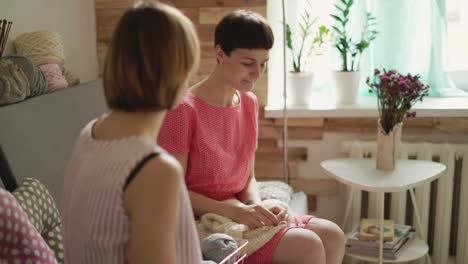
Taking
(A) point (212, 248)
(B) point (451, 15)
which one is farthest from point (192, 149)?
(B) point (451, 15)

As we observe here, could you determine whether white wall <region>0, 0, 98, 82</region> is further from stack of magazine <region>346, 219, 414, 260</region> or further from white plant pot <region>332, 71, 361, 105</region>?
stack of magazine <region>346, 219, 414, 260</region>

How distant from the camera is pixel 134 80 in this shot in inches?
39.9

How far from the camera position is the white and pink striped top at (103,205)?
101cm

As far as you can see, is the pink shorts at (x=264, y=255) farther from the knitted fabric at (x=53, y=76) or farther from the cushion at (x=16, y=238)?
the knitted fabric at (x=53, y=76)

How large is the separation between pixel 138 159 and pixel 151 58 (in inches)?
6.4

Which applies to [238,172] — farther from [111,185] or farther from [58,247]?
[111,185]

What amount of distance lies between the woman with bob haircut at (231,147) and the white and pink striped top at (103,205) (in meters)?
0.73

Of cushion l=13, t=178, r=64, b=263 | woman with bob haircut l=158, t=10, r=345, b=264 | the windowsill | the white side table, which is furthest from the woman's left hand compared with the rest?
the windowsill

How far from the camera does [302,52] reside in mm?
2924

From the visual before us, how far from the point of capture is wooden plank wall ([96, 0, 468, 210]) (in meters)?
2.77

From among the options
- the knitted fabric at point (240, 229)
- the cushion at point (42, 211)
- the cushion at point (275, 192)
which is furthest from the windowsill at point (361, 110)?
the cushion at point (42, 211)

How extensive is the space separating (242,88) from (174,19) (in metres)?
0.96

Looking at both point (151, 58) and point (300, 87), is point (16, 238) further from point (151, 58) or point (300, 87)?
point (300, 87)

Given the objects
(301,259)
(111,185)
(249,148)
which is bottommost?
(301,259)
